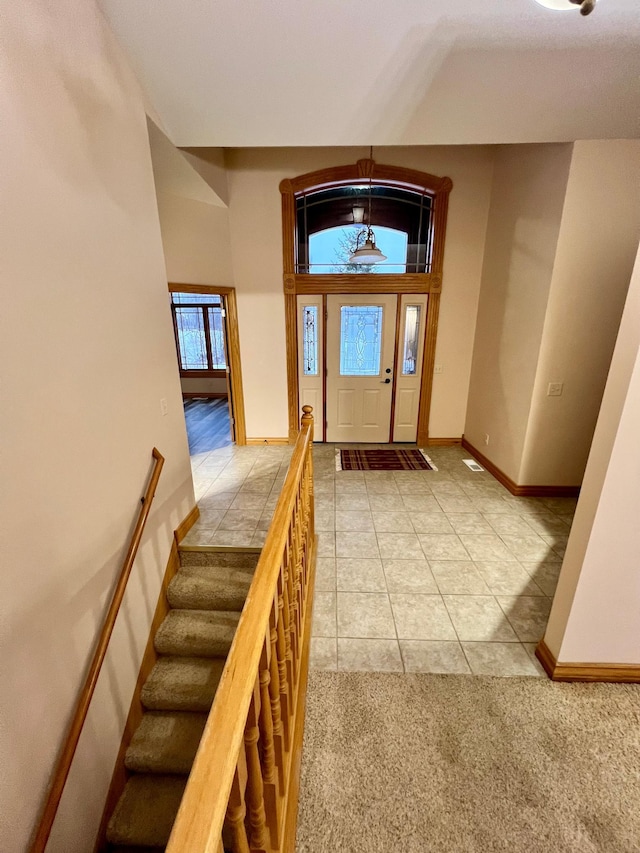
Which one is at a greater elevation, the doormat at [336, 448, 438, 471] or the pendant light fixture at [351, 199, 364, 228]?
the pendant light fixture at [351, 199, 364, 228]

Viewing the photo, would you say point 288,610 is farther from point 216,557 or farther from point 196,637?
point 216,557

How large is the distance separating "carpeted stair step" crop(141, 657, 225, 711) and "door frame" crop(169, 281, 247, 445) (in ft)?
9.44

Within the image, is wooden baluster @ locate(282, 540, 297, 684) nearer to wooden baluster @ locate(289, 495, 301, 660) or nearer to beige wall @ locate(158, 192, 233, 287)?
wooden baluster @ locate(289, 495, 301, 660)

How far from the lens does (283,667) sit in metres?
1.12

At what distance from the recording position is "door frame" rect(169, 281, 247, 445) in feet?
13.3

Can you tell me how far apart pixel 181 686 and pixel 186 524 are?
3.30 ft

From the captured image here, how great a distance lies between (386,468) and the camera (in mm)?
4000

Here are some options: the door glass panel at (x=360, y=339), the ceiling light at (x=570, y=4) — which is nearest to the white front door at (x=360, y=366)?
the door glass panel at (x=360, y=339)

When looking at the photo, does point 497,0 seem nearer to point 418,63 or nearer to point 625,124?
point 418,63

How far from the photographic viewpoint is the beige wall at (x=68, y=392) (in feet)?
3.61

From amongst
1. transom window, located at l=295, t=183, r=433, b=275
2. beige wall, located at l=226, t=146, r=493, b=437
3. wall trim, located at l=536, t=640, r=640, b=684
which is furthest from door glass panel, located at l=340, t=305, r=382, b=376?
wall trim, located at l=536, t=640, r=640, b=684

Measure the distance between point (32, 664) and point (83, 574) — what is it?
13.1 inches

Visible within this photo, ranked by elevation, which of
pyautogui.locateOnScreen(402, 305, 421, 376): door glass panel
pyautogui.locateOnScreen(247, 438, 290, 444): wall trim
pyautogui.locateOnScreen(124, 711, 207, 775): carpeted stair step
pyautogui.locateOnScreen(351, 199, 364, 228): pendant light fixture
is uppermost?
pyautogui.locateOnScreen(351, 199, 364, 228): pendant light fixture

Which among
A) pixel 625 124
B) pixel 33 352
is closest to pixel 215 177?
pixel 33 352
